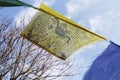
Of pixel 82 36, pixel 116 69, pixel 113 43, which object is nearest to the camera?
pixel 116 69

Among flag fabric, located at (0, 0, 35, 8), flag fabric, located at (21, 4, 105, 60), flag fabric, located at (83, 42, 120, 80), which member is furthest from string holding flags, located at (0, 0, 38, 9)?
flag fabric, located at (83, 42, 120, 80)

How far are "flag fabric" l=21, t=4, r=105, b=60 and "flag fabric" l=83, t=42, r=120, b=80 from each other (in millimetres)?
1003

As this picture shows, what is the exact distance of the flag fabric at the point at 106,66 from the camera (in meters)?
5.59

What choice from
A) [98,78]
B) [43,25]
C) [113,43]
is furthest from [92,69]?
[43,25]

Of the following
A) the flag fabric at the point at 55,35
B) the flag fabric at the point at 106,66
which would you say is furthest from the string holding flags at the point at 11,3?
the flag fabric at the point at 106,66

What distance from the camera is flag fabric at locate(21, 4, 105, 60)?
272 inches

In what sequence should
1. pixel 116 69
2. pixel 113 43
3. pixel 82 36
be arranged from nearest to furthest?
pixel 116 69 → pixel 113 43 → pixel 82 36

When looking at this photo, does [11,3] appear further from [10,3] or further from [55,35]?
[55,35]

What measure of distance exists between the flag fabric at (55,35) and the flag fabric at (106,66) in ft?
3.29

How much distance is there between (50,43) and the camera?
7074 millimetres

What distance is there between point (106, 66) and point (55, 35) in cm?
176

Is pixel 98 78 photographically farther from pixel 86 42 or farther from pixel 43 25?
pixel 43 25

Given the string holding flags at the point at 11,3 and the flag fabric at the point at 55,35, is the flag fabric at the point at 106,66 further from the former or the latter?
the string holding flags at the point at 11,3

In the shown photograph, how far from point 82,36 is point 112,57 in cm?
122
